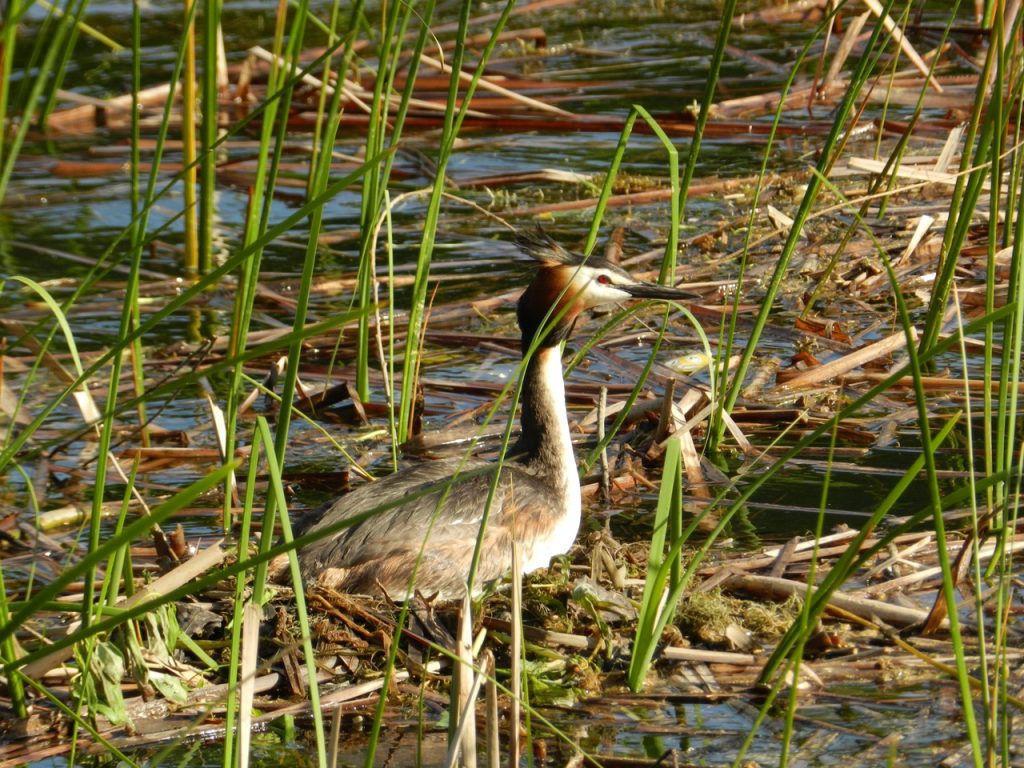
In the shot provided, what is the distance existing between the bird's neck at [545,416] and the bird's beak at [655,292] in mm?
340

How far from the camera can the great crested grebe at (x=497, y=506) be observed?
4770mm

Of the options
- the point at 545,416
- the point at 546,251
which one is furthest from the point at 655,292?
the point at 545,416

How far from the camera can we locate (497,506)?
198 inches

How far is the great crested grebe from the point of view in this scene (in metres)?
4.77

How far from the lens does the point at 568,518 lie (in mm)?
5027

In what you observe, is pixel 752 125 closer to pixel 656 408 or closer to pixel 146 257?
pixel 146 257

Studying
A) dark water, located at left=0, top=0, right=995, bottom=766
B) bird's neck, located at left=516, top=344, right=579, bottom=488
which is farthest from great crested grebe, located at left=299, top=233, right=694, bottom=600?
dark water, located at left=0, top=0, right=995, bottom=766

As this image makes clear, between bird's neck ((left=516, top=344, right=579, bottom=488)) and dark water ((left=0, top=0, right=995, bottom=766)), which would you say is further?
bird's neck ((left=516, top=344, right=579, bottom=488))

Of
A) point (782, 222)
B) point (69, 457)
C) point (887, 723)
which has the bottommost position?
point (69, 457)

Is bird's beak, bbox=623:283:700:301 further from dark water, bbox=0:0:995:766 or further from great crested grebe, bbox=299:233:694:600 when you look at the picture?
dark water, bbox=0:0:995:766

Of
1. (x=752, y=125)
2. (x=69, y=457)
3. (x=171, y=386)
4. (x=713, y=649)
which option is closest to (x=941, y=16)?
(x=752, y=125)

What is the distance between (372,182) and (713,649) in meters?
1.90

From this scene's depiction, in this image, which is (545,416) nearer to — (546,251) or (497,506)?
(497,506)

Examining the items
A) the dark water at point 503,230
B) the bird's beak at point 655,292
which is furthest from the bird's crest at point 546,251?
the dark water at point 503,230
